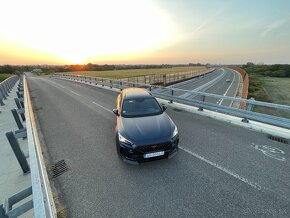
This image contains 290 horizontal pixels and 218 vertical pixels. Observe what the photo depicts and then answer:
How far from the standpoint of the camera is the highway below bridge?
3365 mm

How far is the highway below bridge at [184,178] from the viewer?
337cm

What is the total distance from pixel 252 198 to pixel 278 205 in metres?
0.44

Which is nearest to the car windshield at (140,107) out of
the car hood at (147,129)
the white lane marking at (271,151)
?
the car hood at (147,129)

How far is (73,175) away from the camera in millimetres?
4465

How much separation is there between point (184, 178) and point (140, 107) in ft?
9.00

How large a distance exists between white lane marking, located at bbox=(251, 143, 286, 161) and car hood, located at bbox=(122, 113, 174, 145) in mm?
2977

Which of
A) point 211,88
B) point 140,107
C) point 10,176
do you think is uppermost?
point 140,107

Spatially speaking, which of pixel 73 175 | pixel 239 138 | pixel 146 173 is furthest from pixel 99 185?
pixel 239 138

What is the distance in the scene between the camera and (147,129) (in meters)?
4.72

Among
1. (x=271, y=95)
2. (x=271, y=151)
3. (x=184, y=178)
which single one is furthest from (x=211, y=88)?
(x=184, y=178)

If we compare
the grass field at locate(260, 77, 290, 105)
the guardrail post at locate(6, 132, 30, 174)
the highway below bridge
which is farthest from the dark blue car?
the grass field at locate(260, 77, 290, 105)

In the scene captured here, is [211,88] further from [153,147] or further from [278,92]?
[153,147]

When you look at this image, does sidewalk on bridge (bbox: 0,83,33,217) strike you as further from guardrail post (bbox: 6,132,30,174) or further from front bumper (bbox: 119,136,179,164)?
front bumper (bbox: 119,136,179,164)

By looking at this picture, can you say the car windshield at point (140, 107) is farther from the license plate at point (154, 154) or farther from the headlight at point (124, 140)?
the license plate at point (154, 154)
